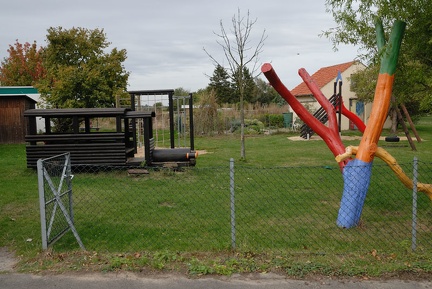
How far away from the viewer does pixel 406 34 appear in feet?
26.4

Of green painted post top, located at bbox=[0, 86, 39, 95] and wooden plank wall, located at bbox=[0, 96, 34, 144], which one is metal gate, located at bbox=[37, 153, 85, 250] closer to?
wooden plank wall, located at bbox=[0, 96, 34, 144]

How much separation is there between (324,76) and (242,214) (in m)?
28.2

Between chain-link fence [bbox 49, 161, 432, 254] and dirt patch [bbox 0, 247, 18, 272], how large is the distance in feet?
2.18

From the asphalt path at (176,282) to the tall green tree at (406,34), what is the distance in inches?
173

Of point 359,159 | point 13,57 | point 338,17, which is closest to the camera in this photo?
point 359,159

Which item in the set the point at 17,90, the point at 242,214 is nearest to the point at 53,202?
the point at 242,214

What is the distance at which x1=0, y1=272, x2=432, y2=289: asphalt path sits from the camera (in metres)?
4.29

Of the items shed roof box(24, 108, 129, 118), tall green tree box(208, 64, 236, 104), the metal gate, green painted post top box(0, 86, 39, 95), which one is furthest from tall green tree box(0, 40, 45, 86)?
the metal gate

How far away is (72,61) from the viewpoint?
98.8 ft

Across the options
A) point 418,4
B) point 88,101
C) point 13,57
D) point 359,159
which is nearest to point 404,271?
point 359,159

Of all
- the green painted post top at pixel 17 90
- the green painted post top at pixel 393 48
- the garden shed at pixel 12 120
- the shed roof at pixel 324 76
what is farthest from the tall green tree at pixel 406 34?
the green painted post top at pixel 17 90

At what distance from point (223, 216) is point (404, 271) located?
3210 mm

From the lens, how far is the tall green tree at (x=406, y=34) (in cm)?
728

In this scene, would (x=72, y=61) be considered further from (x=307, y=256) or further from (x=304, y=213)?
(x=307, y=256)
